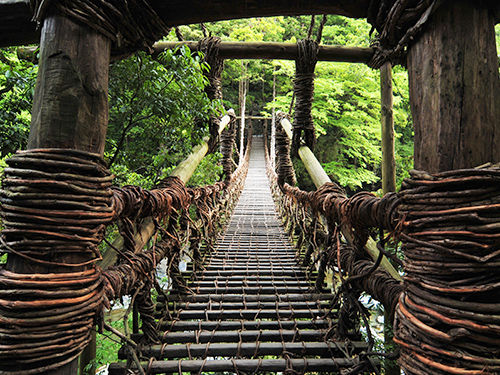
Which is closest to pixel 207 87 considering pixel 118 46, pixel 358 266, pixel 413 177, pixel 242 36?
pixel 118 46

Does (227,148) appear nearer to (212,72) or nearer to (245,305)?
(212,72)

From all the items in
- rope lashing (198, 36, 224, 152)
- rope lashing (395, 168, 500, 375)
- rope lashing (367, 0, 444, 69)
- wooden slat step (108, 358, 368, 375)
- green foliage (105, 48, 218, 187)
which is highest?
rope lashing (198, 36, 224, 152)

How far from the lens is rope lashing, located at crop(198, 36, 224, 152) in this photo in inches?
105

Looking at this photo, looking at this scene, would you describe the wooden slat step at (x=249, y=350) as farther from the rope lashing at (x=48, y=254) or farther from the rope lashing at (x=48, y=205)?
the rope lashing at (x=48, y=205)

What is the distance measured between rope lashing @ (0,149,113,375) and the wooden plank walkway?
668 mm

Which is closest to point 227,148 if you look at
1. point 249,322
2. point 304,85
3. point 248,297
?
A: point 304,85

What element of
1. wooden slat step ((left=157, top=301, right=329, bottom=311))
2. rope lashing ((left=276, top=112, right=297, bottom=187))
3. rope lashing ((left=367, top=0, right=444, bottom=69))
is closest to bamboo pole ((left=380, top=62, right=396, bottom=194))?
rope lashing ((left=276, top=112, right=297, bottom=187))

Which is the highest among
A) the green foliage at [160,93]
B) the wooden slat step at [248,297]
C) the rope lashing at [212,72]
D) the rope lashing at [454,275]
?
the rope lashing at [212,72]

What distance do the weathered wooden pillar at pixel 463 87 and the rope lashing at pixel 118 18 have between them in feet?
2.51

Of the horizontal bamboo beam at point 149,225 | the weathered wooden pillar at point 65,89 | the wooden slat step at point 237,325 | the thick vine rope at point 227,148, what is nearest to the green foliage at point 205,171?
the thick vine rope at point 227,148

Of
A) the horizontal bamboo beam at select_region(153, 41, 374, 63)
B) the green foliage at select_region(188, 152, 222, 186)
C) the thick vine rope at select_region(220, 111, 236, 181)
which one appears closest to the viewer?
the horizontal bamboo beam at select_region(153, 41, 374, 63)

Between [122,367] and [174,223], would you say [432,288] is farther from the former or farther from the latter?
[174,223]

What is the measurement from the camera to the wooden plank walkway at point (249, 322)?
1.21 m

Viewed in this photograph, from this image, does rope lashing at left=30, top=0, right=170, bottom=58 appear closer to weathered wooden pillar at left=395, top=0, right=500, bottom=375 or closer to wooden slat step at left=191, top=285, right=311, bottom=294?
weathered wooden pillar at left=395, top=0, right=500, bottom=375
